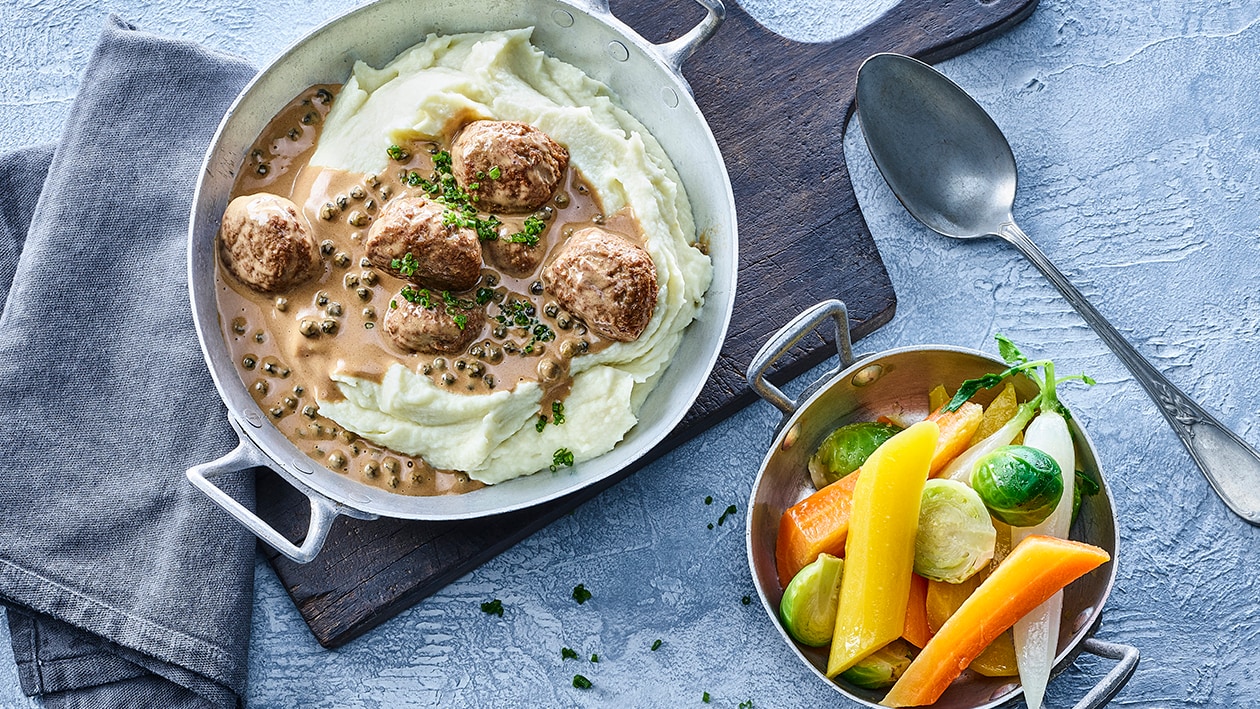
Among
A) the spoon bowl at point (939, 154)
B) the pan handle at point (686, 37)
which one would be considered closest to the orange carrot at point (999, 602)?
the spoon bowl at point (939, 154)

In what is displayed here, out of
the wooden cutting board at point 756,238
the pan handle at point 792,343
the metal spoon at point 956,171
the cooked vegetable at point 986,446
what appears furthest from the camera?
the metal spoon at point 956,171

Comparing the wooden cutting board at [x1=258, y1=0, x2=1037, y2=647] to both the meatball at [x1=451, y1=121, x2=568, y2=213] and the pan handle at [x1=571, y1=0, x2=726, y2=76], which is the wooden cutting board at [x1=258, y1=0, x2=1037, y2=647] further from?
the meatball at [x1=451, y1=121, x2=568, y2=213]

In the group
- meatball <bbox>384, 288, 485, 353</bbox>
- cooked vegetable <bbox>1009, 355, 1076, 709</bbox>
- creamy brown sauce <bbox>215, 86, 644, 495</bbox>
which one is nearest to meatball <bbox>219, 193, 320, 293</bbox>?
creamy brown sauce <bbox>215, 86, 644, 495</bbox>

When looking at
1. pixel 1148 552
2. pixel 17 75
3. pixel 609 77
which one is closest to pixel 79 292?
pixel 17 75

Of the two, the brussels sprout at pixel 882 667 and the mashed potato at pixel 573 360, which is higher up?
the mashed potato at pixel 573 360

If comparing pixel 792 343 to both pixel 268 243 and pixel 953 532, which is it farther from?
pixel 268 243

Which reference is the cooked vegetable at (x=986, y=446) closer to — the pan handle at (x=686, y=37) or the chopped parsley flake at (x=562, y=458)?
the chopped parsley flake at (x=562, y=458)

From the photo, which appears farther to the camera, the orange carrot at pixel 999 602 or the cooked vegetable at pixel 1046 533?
the cooked vegetable at pixel 1046 533

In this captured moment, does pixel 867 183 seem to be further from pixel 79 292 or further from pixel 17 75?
pixel 17 75
